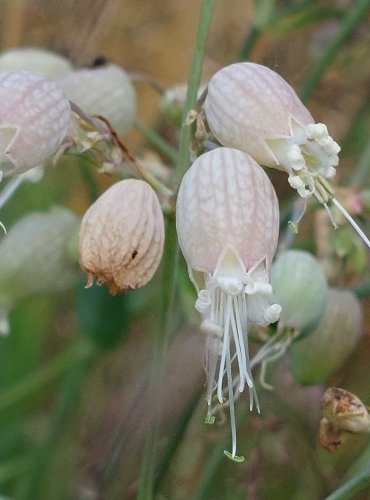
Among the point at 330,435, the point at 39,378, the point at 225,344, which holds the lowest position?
the point at 39,378

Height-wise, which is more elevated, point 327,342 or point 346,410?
point 346,410

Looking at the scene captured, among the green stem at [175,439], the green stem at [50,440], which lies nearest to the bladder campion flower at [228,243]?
the green stem at [175,439]

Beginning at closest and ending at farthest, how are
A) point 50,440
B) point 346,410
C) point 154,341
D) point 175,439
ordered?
point 346,410, point 154,341, point 175,439, point 50,440

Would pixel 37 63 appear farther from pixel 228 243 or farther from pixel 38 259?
pixel 228 243

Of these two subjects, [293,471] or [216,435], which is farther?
[293,471]

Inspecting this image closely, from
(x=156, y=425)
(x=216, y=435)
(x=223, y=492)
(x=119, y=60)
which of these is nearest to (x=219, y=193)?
(x=156, y=425)

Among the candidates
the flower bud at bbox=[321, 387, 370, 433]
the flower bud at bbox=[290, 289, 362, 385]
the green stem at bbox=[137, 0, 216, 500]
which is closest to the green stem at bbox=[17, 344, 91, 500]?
the flower bud at bbox=[290, 289, 362, 385]

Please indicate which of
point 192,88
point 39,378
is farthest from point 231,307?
point 39,378

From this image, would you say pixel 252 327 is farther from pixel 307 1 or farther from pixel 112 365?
pixel 112 365
